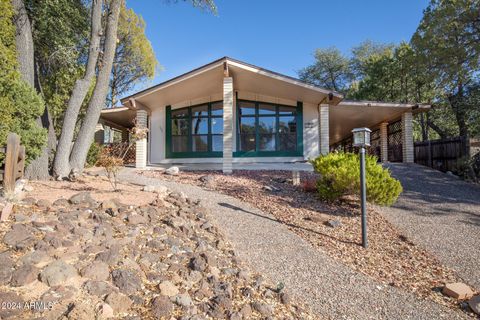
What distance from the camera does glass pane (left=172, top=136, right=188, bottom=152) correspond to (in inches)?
465

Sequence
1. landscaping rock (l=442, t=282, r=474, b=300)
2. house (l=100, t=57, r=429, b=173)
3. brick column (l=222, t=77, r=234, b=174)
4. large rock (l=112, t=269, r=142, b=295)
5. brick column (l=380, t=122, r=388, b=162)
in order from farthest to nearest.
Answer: brick column (l=380, t=122, r=388, b=162)
house (l=100, t=57, r=429, b=173)
brick column (l=222, t=77, r=234, b=174)
landscaping rock (l=442, t=282, r=474, b=300)
large rock (l=112, t=269, r=142, b=295)

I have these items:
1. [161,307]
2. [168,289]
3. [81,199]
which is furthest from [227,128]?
[161,307]

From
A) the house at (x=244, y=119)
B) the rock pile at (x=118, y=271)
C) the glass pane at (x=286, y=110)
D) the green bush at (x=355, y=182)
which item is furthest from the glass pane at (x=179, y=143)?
the rock pile at (x=118, y=271)

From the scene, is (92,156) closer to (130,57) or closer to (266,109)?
(266,109)

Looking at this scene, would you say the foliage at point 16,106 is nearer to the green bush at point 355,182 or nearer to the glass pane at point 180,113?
the green bush at point 355,182

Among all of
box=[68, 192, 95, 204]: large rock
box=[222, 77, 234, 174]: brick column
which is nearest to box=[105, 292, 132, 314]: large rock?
box=[68, 192, 95, 204]: large rock

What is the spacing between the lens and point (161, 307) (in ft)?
7.64

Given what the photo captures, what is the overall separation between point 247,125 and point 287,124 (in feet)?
5.22

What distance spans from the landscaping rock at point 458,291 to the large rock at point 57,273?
3807 millimetres

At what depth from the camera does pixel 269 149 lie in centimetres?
1145

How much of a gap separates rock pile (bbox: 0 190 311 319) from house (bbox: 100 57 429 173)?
7.08 m

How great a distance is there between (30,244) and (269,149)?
368 inches

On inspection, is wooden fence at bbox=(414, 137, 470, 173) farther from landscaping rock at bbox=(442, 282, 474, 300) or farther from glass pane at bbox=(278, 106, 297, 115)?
landscaping rock at bbox=(442, 282, 474, 300)

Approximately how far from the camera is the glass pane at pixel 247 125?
11.4 m
